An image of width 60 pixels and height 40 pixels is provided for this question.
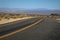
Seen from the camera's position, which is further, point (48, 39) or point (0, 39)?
point (48, 39)

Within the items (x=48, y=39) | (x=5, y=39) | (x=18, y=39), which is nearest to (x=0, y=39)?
(x=5, y=39)

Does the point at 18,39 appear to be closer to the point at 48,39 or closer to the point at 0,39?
the point at 0,39

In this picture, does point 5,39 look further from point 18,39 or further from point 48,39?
point 48,39

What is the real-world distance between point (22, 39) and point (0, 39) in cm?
121

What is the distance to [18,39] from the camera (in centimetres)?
1052

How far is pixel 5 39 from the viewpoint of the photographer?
1041 cm

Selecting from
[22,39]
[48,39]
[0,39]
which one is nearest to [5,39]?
[0,39]

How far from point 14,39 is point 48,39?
2.05 meters

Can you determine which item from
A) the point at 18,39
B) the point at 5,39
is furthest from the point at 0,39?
the point at 18,39

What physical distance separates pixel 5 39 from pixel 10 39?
273 millimetres

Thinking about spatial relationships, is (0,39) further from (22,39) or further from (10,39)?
(22,39)

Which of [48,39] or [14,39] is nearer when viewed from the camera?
[14,39]

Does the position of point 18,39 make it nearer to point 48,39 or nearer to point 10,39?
point 10,39

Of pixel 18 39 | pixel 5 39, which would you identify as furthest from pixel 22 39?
pixel 5 39
